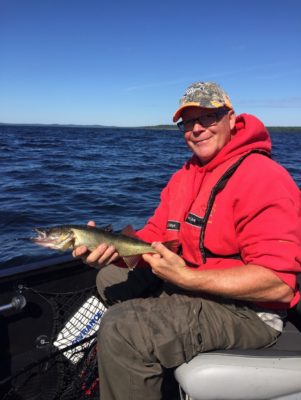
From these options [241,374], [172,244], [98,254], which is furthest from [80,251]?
[241,374]

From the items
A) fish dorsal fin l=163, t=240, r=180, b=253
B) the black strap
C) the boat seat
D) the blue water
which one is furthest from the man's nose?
the blue water

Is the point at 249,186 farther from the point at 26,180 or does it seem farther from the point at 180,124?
the point at 26,180

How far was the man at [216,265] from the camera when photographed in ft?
9.19

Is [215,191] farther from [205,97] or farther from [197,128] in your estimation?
[205,97]

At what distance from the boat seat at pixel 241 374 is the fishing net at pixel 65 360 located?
120 centimetres

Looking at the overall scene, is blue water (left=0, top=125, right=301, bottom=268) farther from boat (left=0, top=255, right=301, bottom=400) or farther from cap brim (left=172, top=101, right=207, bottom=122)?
cap brim (left=172, top=101, right=207, bottom=122)

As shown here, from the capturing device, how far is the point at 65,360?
12.7ft

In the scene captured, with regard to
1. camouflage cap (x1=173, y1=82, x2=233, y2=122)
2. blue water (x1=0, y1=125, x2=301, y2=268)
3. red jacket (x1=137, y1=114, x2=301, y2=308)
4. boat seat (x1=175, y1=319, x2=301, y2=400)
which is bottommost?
blue water (x1=0, y1=125, x2=301, y2=268)

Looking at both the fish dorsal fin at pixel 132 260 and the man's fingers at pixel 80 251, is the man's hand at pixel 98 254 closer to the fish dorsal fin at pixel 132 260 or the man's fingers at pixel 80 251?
the man's fingers at pixel 80 251

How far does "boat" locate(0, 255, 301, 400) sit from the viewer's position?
111 inches

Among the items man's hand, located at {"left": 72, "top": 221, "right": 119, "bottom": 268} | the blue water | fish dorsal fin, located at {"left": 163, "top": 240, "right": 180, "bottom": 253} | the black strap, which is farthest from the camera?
the blue water

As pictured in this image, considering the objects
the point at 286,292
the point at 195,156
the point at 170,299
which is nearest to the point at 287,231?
the point at 286,292

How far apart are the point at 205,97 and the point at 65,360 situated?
287 centimetres

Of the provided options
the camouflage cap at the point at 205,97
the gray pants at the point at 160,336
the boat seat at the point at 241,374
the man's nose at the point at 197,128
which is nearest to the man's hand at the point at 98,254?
the gray pants at the point at 160,336
